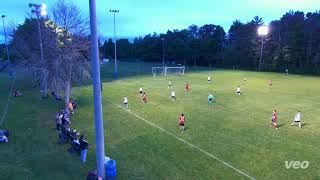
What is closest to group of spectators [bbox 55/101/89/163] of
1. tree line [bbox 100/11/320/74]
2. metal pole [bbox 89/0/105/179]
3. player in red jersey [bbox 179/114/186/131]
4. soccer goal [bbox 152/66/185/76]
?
metal pole [bbox 89/0/105/179]

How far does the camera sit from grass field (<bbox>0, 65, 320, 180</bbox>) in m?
16.9

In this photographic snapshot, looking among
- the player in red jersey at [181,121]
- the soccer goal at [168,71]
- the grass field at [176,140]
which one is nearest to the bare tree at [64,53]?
the grass field at [176,140]

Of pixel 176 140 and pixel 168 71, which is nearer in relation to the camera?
pixel 176 140

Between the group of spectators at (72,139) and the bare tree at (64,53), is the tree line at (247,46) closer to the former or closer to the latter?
the bare tree at (64,53)

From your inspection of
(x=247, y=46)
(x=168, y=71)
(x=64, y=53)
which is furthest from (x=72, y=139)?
(x=247, y=46)

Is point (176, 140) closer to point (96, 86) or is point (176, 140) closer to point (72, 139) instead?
point (72, 139)

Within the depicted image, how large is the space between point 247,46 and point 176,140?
8294cm

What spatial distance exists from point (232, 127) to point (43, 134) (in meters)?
13.7

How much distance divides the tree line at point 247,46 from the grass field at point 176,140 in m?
51.0

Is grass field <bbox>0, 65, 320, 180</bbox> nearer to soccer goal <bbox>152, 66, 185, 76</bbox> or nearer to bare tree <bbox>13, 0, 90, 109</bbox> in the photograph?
bare tree <bbox>13, 0, 90, 109</bbox>

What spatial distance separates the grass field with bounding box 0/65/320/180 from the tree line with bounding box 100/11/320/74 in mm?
50969

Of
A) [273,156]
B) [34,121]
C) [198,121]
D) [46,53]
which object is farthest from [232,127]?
[46,53]

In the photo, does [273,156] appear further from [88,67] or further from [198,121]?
[88,67]

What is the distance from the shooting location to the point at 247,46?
99.7 m
